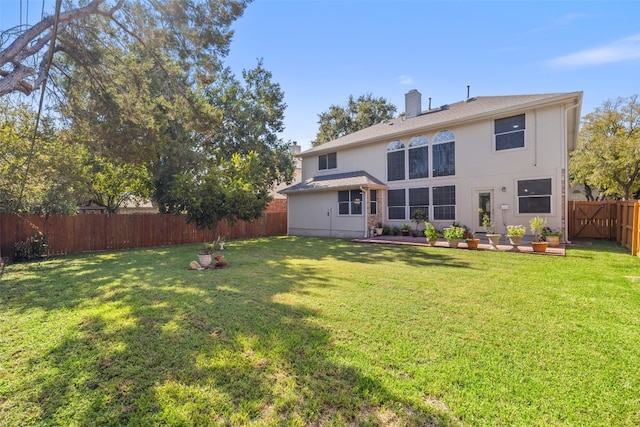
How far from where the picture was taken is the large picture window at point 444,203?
13.5m

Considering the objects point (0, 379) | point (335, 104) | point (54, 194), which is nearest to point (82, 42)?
point (54, 194)

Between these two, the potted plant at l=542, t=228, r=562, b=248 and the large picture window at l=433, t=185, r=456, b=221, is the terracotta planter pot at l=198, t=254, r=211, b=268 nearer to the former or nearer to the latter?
the large picture window at l=433, t=185, r=456, b=221

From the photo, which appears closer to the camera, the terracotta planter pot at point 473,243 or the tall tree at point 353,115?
the terracotta planter pot at point 473,243

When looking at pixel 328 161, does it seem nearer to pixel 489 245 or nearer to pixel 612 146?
pixel 489 245

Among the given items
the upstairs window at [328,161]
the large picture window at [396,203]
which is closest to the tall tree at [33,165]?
the upstairs window at [328,161]

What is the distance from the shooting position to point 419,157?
14.6 metres

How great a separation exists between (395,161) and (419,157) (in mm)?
1287

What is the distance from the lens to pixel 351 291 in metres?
5.48

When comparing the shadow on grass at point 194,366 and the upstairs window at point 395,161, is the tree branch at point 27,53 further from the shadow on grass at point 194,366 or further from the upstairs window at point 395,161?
the upstairs window at point 395,161

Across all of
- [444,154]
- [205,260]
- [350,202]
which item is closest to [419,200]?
[444,154]

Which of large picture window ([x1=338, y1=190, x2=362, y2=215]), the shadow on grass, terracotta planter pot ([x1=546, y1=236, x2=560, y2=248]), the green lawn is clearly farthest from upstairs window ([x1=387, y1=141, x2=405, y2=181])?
the shadow on grass

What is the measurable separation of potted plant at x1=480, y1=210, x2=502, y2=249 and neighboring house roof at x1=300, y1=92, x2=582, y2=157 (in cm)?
412

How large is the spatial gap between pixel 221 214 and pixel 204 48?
521 centimetres

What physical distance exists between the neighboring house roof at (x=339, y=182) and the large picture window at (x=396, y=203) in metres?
0.67
